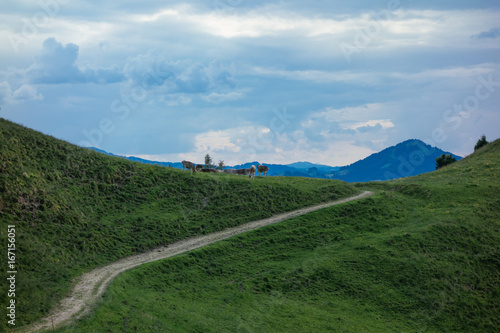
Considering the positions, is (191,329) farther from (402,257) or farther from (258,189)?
(258,189)

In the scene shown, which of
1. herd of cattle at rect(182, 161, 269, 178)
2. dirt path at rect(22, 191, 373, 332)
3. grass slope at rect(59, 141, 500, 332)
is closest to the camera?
dirt path at rect(22, 191, 373, 332)

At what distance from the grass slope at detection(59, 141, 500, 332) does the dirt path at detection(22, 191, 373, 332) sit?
1039mm

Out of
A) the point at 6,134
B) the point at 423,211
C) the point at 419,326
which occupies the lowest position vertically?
the point at 419,326

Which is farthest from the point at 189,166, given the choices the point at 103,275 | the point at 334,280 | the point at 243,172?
the point at 334,280

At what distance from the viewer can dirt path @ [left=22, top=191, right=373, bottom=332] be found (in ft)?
82.9

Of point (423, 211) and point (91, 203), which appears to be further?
point (423, 211)

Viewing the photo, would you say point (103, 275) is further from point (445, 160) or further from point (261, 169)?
point (445, 160)

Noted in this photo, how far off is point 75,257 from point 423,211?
1674 inches

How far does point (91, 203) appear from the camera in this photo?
4447cm

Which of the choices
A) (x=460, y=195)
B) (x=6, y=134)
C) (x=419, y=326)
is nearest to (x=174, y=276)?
(x=419, y=326)

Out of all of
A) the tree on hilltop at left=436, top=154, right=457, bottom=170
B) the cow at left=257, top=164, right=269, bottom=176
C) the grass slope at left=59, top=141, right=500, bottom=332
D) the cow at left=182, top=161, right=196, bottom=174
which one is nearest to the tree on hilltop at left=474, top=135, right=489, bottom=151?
the tree on hilltop at left=436, top=154, right=457, bottom=170

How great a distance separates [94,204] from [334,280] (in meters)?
26.3

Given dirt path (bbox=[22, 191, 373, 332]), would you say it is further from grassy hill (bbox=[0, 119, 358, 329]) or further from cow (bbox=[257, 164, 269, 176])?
cow (bbox=[257, 164, 269, 176])

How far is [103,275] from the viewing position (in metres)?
32.7
